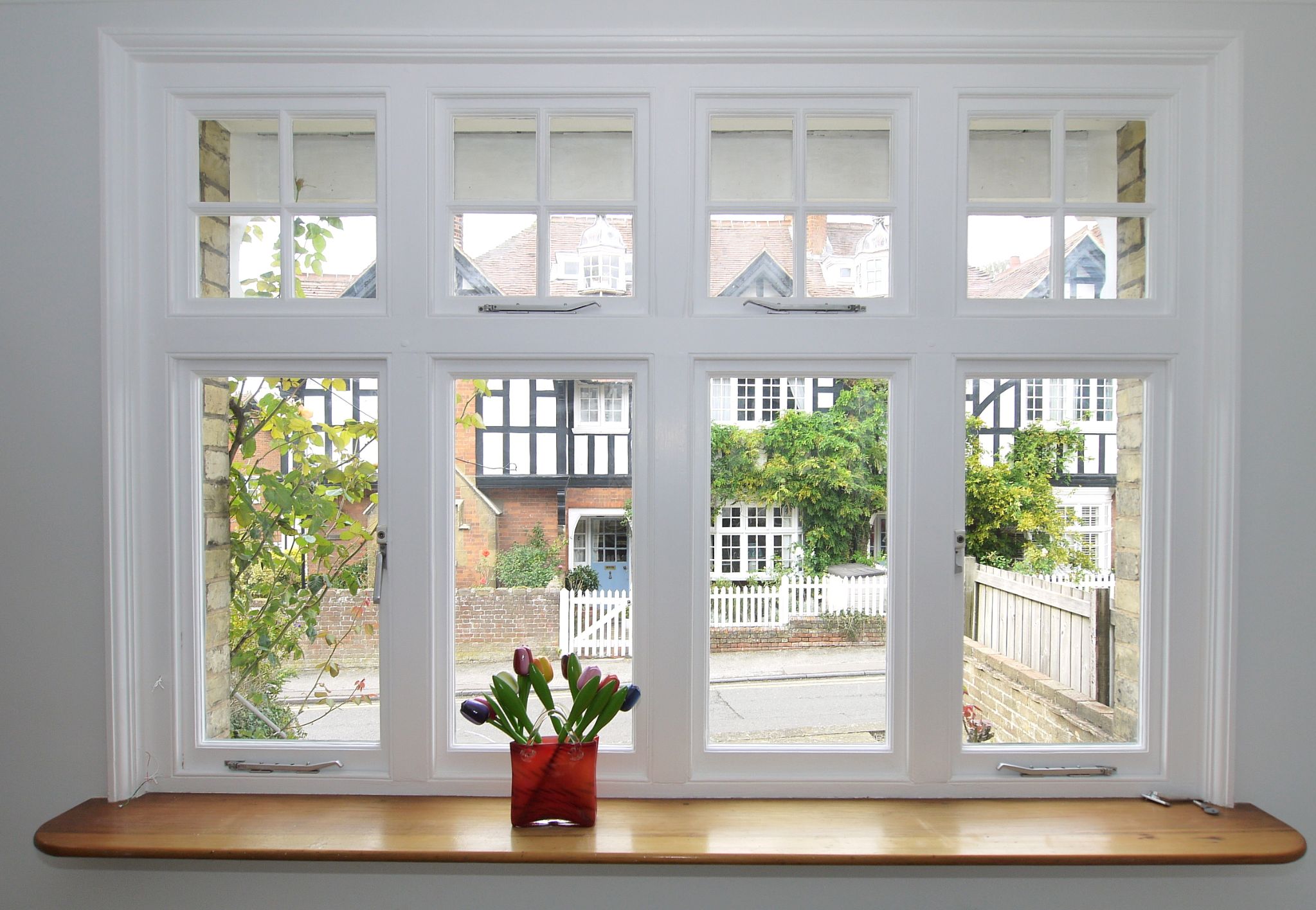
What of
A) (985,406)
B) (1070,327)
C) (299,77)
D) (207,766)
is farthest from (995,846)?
(299,77)

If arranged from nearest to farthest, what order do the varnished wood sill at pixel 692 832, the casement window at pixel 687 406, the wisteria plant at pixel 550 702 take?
the varnished wood sill at pixel 692 832
the wisteria plant at pixel 550 702
the casement window at pixel 687 406

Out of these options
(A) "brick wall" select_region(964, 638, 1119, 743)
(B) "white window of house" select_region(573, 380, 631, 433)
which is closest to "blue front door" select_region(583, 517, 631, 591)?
(B) "white window of house" select_region(573, 380, 631, 433)

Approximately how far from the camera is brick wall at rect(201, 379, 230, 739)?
1893 millimetres

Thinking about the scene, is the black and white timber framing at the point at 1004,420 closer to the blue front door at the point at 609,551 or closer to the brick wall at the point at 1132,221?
the brick wall at the point at 1132,221

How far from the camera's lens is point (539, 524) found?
1.89 meters

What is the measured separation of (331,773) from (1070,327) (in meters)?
2.10

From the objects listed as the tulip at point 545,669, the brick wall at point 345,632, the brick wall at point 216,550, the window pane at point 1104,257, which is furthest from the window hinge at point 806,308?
the brick wall at point 216,550

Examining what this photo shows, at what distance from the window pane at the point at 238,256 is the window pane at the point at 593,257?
2.31 ft

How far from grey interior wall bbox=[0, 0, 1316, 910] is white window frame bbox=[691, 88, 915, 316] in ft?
0.52

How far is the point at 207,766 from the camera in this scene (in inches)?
73.9

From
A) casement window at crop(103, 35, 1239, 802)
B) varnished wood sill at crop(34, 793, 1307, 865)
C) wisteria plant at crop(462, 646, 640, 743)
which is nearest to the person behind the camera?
varnished wood sill at crop(34, 793, 1307, 865)

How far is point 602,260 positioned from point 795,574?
36.1 inches

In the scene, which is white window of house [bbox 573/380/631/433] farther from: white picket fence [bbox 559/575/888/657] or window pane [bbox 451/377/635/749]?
white picket fence [bbox 559/575/888/657]

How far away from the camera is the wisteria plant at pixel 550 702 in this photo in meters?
1.69
